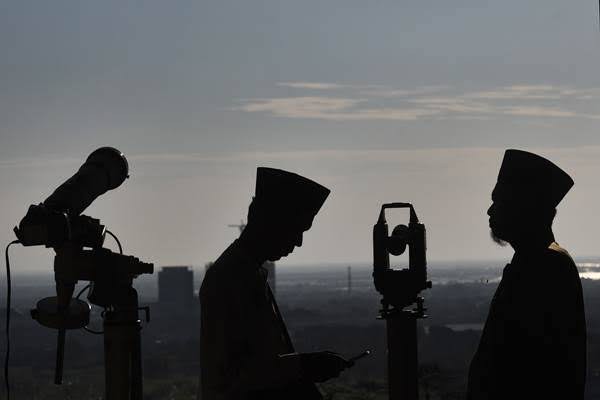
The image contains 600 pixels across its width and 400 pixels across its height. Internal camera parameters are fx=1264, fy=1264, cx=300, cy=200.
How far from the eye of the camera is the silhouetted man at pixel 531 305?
7.05 meters

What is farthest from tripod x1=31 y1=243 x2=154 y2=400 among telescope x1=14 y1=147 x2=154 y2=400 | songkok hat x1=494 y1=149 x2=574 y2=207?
songkok hat x1=494 y1=149 x2=574 y2=207

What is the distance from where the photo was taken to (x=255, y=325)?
7.02 m

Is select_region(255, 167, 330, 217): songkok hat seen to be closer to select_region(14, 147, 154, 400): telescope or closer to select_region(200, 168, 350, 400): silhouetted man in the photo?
select_region(200, 168, 350, 400): silhouetted man

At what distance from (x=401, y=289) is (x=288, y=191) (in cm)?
134

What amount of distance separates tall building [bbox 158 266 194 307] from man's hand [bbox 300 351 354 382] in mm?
160862

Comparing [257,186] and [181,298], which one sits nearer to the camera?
[257,186]

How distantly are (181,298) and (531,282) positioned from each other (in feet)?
545

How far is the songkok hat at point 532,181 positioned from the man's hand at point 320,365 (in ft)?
4.53

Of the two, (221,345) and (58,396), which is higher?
(221,345)

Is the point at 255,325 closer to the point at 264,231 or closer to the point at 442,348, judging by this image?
the point at 264,231

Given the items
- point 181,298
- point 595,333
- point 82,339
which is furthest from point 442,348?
point 181,298

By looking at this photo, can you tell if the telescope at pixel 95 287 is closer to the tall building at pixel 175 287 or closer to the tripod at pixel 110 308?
the tripod at pixel 110 308

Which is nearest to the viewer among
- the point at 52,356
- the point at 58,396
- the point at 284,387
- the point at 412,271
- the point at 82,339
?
the point at 284,387

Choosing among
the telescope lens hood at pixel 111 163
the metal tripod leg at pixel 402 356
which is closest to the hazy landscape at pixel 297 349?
the metal tripod leg at pixel 402 356
